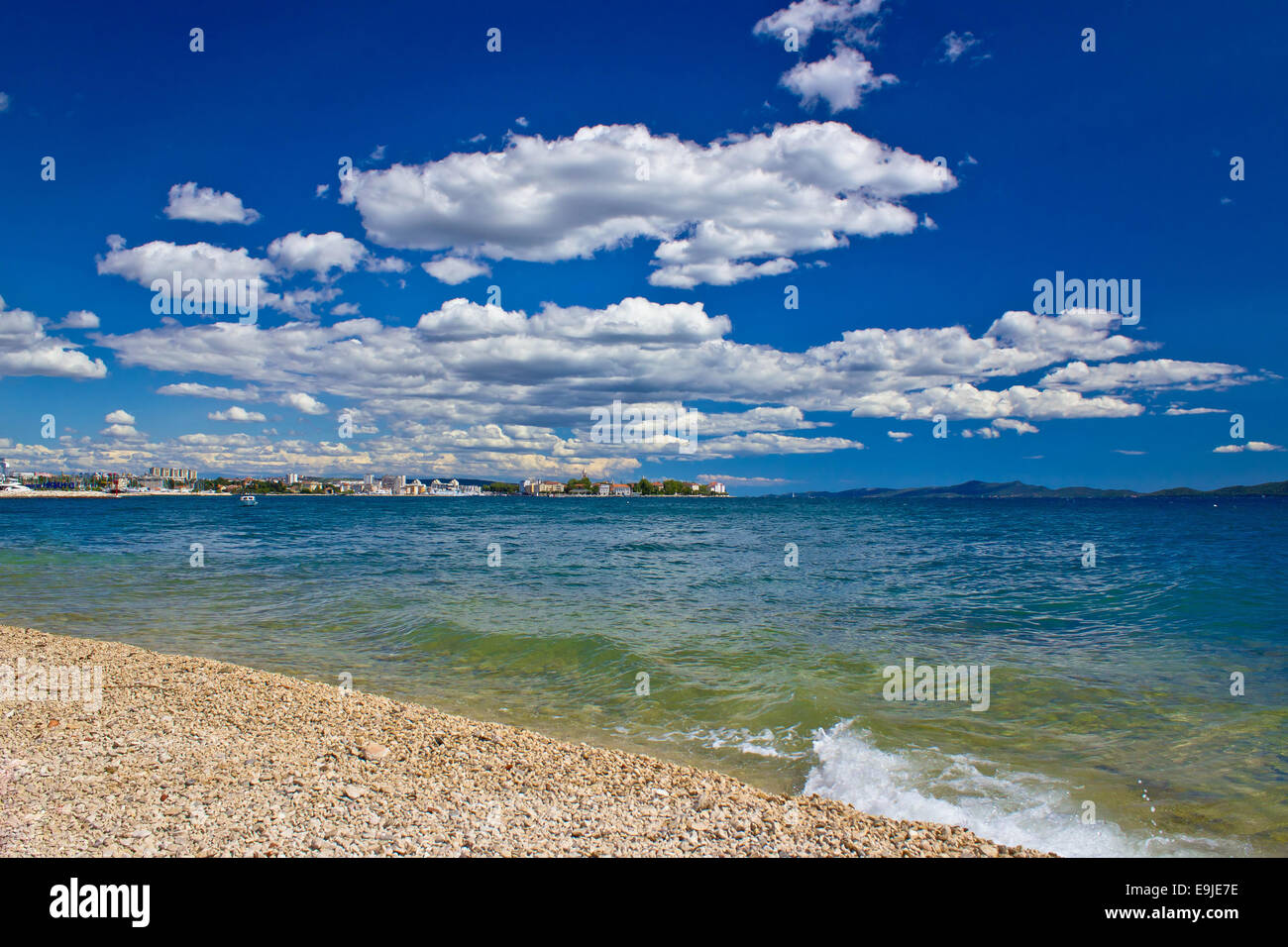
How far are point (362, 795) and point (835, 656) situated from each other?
33.8ft

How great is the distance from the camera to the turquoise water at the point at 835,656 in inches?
313

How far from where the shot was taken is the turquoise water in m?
7.96

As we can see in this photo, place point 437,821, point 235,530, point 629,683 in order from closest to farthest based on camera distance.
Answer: point 437,821
point 629,683
point 235,530

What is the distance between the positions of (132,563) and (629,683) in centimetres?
2991

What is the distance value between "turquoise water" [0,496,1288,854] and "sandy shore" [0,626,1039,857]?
1446 mm

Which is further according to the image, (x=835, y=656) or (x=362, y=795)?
(x=835, y=656)

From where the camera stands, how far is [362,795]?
21.5 ft

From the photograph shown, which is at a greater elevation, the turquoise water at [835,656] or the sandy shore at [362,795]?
the sandy shore at [362,795]

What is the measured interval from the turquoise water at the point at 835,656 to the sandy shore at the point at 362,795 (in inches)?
56.9
